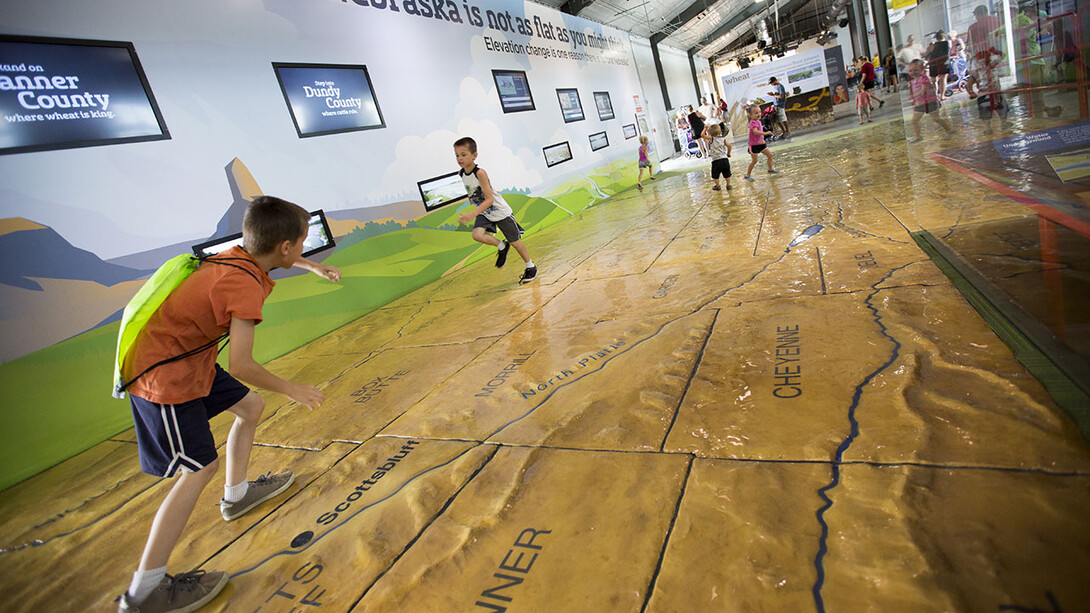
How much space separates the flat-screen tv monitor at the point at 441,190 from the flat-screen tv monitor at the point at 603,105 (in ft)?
20.8

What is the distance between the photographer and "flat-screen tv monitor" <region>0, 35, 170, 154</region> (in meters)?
3.73

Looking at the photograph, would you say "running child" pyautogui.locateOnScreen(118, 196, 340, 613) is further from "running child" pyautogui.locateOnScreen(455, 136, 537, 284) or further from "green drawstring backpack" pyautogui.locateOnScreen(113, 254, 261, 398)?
"running child" pyautogui.locateOnScreen(455, 136, 537, 284)

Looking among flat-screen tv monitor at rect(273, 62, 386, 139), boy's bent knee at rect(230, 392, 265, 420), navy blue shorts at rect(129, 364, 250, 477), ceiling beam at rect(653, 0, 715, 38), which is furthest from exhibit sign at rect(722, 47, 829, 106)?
navy blue shorts at rect(129, 364, 250, 477)

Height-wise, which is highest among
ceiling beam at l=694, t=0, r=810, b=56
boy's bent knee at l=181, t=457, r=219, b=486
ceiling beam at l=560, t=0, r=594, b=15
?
ceiling beam at l=694, t=0, r=810, b=56

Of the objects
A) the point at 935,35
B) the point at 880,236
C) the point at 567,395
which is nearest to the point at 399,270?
the point at 567,395

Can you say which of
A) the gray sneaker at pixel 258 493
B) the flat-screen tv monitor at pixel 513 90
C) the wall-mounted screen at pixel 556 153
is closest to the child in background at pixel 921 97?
the gray sneaker at pixel 258 493

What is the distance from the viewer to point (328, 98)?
579 cm

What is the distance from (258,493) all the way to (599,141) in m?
11.1

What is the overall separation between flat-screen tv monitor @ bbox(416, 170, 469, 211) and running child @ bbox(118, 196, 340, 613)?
5.09m

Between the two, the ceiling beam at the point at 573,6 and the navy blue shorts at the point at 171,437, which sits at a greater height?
the ceiling beam at the point at 573,6

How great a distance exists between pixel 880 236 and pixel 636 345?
7.22 ft

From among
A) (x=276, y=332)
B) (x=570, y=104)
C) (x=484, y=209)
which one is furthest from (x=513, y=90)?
(x=276, y=332)

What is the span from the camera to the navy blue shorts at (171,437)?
1.72m

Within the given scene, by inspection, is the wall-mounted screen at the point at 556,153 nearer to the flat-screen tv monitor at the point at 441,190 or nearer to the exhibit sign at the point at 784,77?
the flat-screen tv monitor at the point at 441,190
